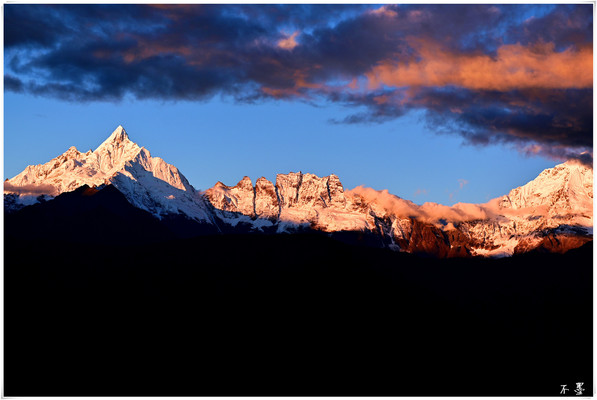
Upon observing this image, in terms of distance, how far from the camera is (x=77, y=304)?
195500 mm

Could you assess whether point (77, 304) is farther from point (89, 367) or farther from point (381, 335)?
point (381, 335)

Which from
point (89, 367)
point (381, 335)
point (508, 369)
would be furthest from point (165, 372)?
point (508, 369)

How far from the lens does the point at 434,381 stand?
171875mm

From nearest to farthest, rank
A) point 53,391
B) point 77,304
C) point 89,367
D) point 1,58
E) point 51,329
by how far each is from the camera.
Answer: point 1,58, point 53,391, point 89,367, point 51,329, point 77,304

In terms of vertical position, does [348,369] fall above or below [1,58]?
below

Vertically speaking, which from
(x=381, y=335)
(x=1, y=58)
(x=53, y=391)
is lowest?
(x=53, y=391)

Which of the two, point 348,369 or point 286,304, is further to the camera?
point 286,304

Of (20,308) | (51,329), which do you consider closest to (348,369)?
(51,329)

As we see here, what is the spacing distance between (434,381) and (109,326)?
258ft

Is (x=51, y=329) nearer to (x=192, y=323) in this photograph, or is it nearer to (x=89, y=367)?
(x=89, y=367)

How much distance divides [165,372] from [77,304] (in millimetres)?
42715

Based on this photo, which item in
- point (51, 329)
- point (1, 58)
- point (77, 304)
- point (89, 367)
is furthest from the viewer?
point (77, 304)

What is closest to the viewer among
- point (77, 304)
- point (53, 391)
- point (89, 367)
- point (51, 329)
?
point (53, 391)

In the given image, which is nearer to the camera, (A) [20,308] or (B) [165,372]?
(B) [165,372]
